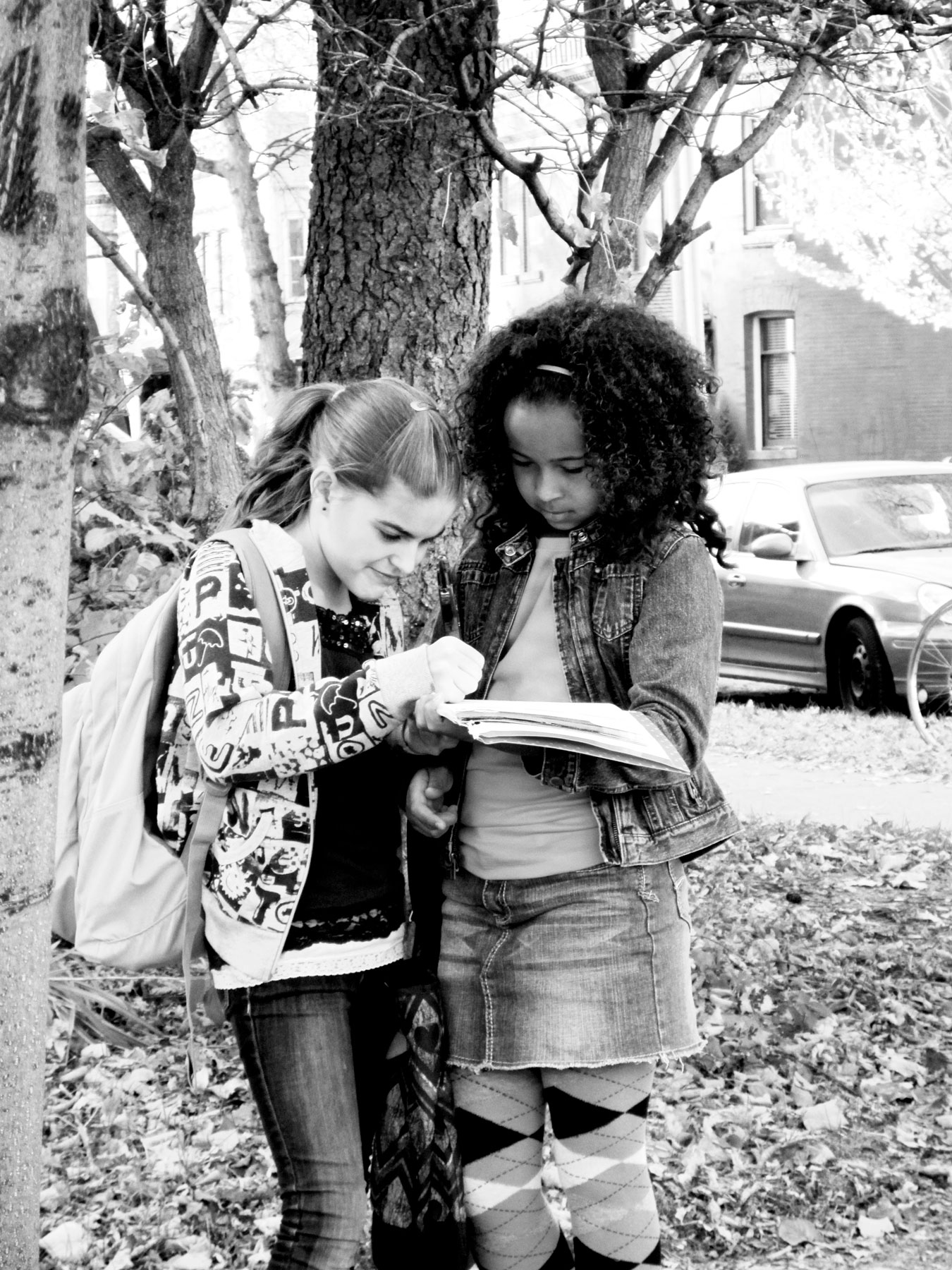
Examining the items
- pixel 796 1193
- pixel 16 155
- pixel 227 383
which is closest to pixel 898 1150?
pixel 796 1193

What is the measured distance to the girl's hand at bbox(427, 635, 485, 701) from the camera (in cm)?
217

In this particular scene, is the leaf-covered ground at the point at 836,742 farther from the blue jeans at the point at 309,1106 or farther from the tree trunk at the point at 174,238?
the blue jeans at the point at 309,1106

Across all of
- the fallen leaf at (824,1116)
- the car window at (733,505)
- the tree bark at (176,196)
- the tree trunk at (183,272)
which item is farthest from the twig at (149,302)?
the car window at (733,505)

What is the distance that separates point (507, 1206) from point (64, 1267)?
1304 millimetres

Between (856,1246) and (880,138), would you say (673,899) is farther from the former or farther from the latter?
(880,138)

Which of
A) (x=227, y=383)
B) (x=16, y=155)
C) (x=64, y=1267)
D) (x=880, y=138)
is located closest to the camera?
(x=16, y=155)

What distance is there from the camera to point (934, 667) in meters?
8.70

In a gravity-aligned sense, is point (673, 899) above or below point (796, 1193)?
above

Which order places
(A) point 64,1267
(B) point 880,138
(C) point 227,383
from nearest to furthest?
1. (A) point 64,1267
2. (C) point 227,383
3. (B) point 880,138

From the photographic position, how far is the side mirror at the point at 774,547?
10.1 m

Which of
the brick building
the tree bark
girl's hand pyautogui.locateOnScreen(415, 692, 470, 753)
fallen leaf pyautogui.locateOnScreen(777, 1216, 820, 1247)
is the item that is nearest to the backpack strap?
girl's hand pyautogui.locateOnScreen(415, 692, 470, 753)

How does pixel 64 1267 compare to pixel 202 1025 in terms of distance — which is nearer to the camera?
pixel 64 1267

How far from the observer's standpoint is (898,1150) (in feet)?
12.4

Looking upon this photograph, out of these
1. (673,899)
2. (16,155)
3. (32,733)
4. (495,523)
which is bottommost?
(673,899)
